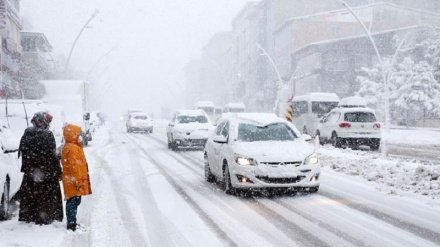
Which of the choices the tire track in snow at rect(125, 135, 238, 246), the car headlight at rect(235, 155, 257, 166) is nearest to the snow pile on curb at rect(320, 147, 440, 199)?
the car headlight at rect(235, 155, 257, 166)

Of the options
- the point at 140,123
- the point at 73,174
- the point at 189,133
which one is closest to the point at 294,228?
the point at 73,174

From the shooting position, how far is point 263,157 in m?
9.98

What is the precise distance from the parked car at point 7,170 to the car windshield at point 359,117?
1633 cm

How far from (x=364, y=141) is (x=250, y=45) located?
7158 cm

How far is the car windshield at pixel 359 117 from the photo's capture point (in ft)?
73.9

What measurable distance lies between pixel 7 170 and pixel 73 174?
137 centimetres

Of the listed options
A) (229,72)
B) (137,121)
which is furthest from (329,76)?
(229,72)

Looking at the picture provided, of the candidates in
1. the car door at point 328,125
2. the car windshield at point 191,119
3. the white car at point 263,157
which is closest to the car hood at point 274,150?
the white car at point 263,157

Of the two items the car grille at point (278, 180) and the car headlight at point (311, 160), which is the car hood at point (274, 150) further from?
the car grille at point (278, 180)

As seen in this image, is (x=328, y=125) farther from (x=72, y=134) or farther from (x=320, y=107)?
(x=72, y=134)

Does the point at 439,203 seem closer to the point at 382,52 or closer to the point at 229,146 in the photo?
the point at 229,146

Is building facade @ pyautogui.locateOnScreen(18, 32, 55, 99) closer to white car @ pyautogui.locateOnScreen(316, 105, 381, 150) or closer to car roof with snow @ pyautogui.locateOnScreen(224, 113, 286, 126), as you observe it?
white car @ pyautogui.locateOnScreen(316, 105, 381, 150)

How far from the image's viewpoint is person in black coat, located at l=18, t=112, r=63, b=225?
7.40 m

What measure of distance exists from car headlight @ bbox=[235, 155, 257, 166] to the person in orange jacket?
11.8ft
